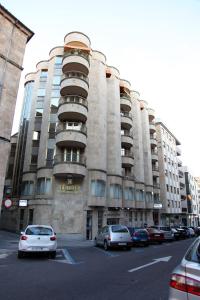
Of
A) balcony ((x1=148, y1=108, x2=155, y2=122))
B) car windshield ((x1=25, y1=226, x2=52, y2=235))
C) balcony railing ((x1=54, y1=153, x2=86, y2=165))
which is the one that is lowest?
car windshield ((x1=25, y1=226, x2=52, y2=235))

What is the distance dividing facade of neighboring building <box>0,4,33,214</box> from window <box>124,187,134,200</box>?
Result: 18333mm

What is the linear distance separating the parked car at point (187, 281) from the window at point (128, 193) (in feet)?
96.5

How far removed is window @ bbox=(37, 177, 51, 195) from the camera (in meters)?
25.8

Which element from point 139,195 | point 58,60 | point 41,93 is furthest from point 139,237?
point 58,60

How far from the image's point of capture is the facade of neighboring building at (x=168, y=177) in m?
48.7

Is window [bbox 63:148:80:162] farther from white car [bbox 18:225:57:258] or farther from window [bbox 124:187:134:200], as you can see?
white car [bbox 18:225:57:258]

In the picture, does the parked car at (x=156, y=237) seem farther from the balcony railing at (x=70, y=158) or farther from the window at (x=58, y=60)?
the window at (x=58, y=60)

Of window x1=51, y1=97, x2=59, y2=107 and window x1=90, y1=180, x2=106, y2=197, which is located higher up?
window x1=51, y1=97, x2=59, y2=107

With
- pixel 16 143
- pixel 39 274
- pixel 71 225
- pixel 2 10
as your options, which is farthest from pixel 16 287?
pixel 16 143

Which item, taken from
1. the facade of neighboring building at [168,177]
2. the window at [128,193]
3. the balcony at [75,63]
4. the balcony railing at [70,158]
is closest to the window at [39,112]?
the balcony at [75,63]

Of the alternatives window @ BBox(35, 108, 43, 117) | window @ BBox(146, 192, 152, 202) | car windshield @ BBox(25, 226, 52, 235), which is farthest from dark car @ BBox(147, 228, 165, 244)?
window @ BBox(35, 108, 43, 117)

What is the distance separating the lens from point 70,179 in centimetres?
2580

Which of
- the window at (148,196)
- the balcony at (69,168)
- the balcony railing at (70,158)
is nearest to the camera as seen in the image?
the balcony at (69,168)

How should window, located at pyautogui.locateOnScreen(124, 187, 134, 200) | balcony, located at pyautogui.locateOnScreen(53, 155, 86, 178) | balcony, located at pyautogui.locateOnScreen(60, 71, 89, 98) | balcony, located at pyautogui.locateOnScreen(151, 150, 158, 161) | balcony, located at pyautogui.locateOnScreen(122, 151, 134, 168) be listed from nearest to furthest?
balcony, located at pyautogui.locateOnScreen(53, 155, 86, 178), balcony, located at pyautogui.locateOnScreen(60, 71, 89, 98), window, located at pyautogui.locateOnScreen(124, 187, 134, 200), balcony, located at pyautogui.locateOnScreen(122, 151, 134, 168), balcony, located at pyautogui.locateOnScreen(151, 150, 158, 161)
